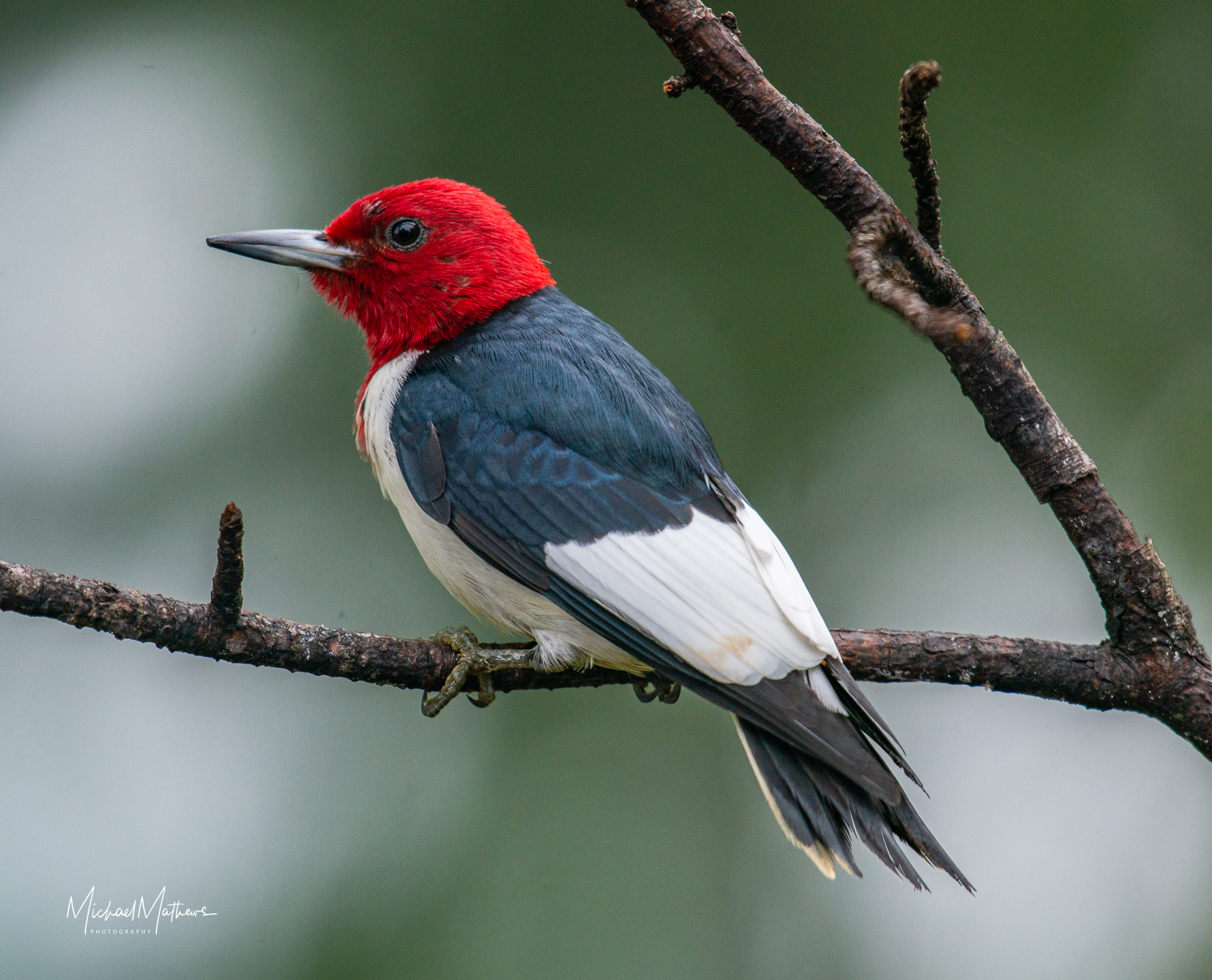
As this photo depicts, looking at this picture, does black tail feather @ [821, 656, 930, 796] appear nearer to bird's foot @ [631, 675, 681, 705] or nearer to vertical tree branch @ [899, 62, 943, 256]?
bird's foot @ [631, 675, 681, 705]

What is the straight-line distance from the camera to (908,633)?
257 centimetres

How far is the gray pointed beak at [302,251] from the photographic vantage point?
3254mm

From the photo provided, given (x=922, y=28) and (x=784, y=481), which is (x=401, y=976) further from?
(x=922, y=28)

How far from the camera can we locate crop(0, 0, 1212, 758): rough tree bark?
205 cm

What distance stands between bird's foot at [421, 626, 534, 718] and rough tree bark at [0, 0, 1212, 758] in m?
0.03

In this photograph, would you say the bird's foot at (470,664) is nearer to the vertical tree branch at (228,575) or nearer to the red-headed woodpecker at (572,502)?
the red-headed woodpecker at (572,502)

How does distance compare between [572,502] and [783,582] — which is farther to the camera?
[572,502]

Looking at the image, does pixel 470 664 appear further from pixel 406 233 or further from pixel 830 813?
pixel 406 233

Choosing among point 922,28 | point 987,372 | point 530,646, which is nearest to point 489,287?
point 530,646

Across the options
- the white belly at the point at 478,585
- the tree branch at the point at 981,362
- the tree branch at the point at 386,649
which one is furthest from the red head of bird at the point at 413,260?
the tree branch at the point at 981,362

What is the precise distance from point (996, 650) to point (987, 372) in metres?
0.65

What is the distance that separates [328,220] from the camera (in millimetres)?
4680

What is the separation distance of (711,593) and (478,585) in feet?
2.04

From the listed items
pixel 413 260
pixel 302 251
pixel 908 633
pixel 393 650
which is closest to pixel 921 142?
pixel 908 633
